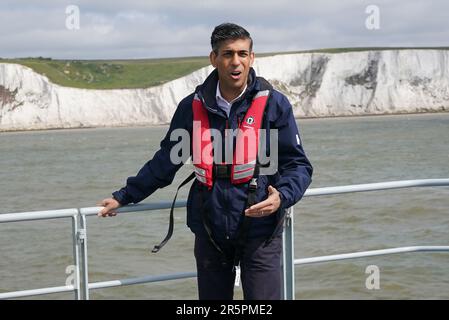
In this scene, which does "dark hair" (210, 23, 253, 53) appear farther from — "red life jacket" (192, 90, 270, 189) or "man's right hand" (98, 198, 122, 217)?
"man's right hand" (98, 198, 122, 217)

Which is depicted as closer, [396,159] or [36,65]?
[396,159]

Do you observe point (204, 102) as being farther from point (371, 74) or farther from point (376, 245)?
point (371, 74)

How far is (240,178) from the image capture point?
128 inches

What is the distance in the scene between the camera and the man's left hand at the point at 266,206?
3143 mm

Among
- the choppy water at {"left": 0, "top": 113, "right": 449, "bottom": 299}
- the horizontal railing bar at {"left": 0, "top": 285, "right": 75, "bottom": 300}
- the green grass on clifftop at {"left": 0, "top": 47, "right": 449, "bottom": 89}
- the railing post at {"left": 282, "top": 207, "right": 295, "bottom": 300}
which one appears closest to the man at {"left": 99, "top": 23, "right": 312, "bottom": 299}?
the railing post at {"left": 282, "top": 207, "right": 295, "bottom": 300}

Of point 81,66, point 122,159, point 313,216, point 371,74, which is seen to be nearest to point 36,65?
point 81,66

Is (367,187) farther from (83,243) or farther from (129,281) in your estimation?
(83,243)

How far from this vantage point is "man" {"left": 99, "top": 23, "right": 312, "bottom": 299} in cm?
325

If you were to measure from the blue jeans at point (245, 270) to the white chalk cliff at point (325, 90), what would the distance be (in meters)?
88.7

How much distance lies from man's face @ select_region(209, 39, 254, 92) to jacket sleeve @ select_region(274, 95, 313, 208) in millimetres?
201

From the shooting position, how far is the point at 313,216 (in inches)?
576

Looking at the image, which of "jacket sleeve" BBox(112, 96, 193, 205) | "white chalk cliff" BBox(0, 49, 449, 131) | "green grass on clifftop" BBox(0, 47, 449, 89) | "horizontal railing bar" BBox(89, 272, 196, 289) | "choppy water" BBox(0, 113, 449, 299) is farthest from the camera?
"green grass on clifftop" BBox(0, 47, 449, 89)
